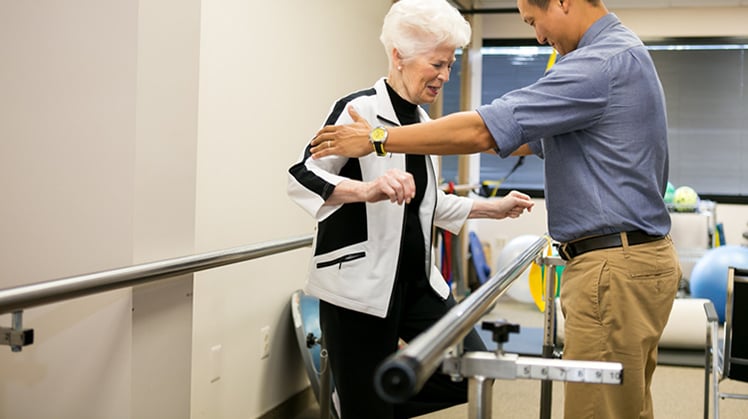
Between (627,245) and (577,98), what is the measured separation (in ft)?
1.09

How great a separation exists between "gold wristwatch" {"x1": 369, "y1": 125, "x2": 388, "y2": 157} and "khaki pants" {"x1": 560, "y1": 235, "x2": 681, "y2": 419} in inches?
20.0

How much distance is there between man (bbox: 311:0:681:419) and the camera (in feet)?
5.64

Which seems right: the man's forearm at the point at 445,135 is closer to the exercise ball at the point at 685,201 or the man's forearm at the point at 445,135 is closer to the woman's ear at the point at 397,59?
the woman's ear at the point at 397,59

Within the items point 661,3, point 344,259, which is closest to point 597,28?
point 344,259

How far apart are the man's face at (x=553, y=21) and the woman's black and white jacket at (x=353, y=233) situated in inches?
17.1

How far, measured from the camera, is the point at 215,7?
2889 mm

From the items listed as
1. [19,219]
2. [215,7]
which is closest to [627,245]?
[19,219]

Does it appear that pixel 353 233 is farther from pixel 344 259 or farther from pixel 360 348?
pixel 360 348

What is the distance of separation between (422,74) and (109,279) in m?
0.90

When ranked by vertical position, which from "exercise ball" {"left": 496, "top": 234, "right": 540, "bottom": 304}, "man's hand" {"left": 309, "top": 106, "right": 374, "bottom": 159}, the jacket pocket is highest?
"man's hand" {"left": 309, "top": 106, "right": 374, "bottom": 159}

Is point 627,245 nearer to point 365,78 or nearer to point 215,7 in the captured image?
point 215,7

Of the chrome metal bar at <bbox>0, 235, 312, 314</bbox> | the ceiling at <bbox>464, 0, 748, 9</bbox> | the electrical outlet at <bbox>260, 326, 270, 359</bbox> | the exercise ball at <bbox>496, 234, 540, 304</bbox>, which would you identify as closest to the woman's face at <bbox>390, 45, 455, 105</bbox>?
the chrome metal bar at <bbox>0, 235, 312, 314</bbox>

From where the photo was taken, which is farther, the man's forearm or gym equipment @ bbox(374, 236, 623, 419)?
the man's forearm

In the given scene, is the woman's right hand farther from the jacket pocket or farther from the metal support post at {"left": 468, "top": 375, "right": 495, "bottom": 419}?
the metal support post at {"left": 468, "top": 375, "right": 495, "bottom": 419}
